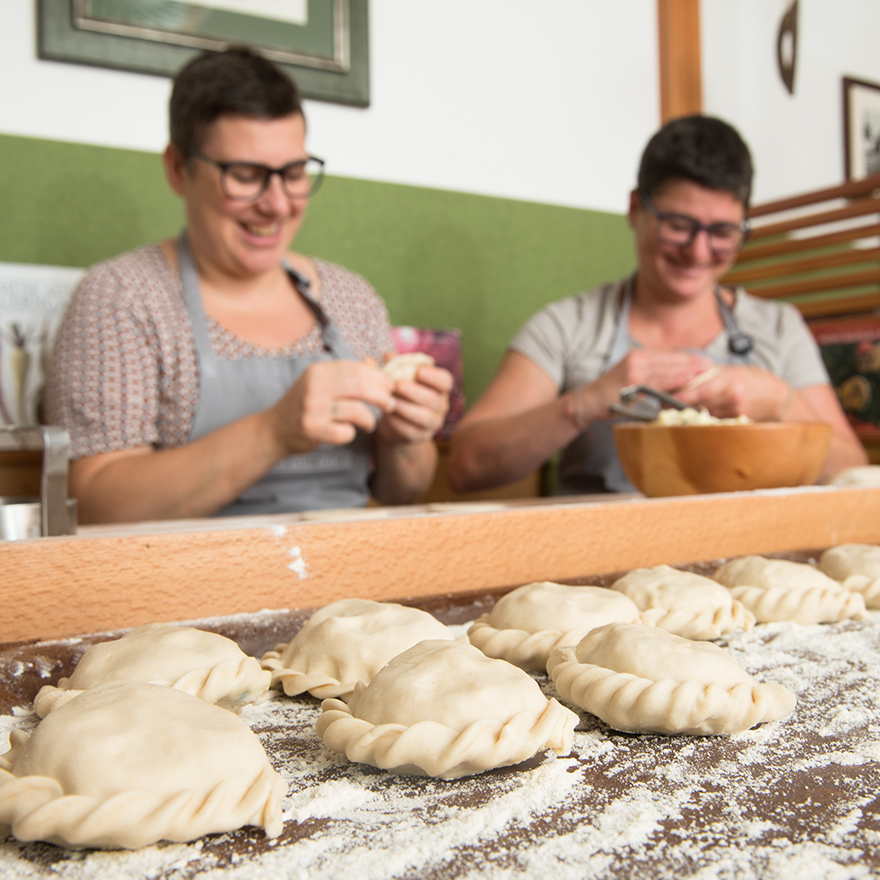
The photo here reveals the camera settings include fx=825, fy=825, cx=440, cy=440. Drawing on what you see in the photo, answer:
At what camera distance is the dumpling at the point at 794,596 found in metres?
1.07

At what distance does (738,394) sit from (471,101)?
5.79 ft

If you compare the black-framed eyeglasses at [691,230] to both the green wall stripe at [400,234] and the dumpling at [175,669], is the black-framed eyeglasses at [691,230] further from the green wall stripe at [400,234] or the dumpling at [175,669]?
the dumpling at [175,669]

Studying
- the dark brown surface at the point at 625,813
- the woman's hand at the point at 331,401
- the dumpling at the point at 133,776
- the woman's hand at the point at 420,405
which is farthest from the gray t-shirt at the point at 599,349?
the dumpling at the point at 133,776

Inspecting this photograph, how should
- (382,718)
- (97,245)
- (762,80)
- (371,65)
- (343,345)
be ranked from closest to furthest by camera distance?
(382,718)
(343,345)
(97,245)
(371,65)
(762,80)

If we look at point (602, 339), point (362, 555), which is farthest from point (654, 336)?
point (362, 555)

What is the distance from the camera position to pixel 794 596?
107cm

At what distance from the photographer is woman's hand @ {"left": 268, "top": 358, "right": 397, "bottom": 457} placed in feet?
5.03

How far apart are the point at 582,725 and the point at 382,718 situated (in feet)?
0.63

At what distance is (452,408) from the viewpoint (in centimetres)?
293

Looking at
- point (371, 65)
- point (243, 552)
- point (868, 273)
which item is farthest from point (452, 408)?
point (243, 552)

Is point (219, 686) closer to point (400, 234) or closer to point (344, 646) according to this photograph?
point (344, 646)

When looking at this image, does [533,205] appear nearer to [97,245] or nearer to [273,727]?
[97,245]

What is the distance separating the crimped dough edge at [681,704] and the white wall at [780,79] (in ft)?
11.4

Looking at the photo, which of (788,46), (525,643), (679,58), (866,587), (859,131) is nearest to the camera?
(525,643)
